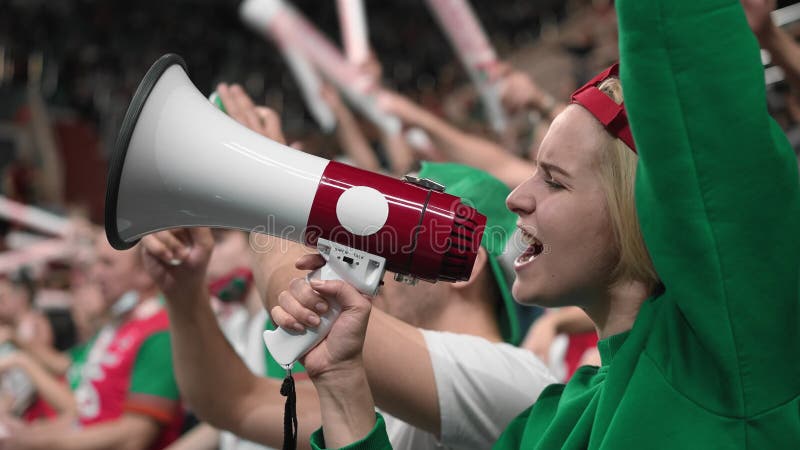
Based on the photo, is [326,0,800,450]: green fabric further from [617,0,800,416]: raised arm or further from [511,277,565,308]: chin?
[511,277,565,308]: chin

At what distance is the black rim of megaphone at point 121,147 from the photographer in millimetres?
1037

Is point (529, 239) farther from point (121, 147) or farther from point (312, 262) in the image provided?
point (121, 147)

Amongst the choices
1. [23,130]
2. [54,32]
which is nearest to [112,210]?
[23,130]

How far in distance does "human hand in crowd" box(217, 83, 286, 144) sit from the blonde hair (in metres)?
0.56

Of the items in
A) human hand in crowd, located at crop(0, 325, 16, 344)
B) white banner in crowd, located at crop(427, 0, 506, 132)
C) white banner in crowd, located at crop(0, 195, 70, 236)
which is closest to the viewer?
white banner in crowd, located at crop(427, 0, 506, 132)

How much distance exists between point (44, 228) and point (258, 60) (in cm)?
631

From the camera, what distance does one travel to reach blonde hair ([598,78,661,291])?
97cm

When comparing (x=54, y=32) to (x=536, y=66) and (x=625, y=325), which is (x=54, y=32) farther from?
(x=625, y=325)

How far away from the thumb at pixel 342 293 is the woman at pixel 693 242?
0.14 m

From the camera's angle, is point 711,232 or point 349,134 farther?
point 349,134

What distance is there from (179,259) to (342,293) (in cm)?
53

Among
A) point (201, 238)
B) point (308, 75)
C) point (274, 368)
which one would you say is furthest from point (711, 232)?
point (308, 75)

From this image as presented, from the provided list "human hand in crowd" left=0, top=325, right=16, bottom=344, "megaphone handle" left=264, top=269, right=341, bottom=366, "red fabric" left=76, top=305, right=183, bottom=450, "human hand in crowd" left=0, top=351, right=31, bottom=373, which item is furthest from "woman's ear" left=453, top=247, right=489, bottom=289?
Answer: "human hand in crowd" left=0, top=325, right=16, bottom=344

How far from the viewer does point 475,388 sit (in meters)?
1.29
